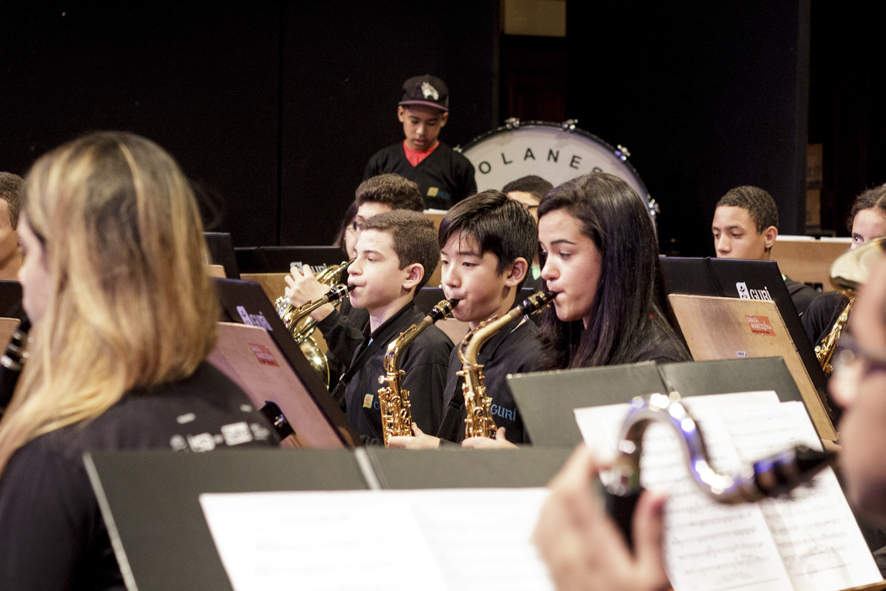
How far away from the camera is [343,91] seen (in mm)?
6332

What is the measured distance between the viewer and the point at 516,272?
2.69 metres

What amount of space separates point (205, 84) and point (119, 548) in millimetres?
5486

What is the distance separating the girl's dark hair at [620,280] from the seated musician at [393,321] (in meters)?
0.73

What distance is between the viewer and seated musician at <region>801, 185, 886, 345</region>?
3.40 m

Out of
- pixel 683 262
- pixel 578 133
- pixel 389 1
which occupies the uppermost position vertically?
pixel 389 1

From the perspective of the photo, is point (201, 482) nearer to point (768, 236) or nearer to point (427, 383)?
point (427, 383)

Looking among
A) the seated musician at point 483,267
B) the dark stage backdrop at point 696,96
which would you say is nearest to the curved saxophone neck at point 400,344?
the seated musician at point 483,267

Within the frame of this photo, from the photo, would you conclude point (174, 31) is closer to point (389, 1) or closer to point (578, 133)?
point (389, 1)

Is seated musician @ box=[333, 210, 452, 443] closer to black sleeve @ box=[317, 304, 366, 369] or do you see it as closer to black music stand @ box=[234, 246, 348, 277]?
black sleeve @ box=[317, 304, 366, 369]

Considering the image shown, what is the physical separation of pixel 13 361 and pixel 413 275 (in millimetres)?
1819

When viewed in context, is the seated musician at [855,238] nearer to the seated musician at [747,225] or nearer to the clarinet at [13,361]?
the seated musician at [747,225]

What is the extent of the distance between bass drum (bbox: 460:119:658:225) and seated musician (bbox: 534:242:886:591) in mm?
5255

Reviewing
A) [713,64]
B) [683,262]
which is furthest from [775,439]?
[713,64]

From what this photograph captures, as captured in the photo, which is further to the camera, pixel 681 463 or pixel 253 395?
pixel 253 395
